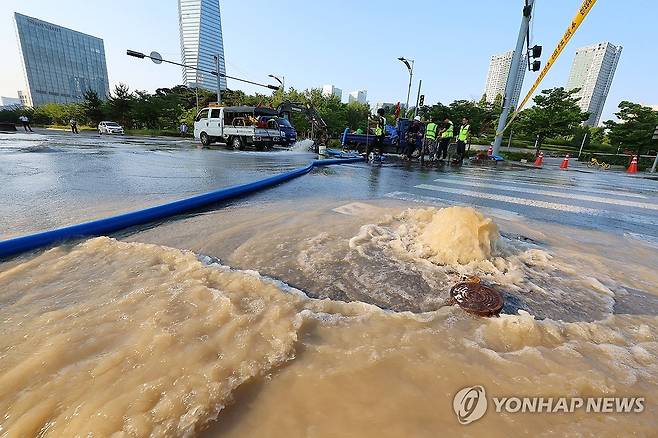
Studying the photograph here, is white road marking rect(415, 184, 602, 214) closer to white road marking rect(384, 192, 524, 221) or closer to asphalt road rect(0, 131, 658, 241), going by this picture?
asphalt road rect(0, 131, 658, 241)

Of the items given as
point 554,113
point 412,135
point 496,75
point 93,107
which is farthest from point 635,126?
point 93,107

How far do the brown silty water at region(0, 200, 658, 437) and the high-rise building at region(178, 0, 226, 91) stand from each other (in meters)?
51.0

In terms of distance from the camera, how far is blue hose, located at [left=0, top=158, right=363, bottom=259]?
2.80 m

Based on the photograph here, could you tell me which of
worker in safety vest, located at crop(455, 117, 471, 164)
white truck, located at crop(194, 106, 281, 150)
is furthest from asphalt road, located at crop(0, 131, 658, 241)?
white truck, located at crop(194, 106, 281, 150)

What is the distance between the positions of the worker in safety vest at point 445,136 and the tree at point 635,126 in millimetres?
19280

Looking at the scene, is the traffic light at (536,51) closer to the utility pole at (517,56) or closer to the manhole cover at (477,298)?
the utility pole at (517,56)

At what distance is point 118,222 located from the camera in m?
3.54

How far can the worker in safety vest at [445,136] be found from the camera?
11.6 meters

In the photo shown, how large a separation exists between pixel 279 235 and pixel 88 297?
6.00 ft

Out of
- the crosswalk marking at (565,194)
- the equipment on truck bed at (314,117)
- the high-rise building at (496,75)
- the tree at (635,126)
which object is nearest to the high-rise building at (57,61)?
the equipment on truck bed at (314,117)

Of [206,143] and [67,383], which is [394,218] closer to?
[67,383]

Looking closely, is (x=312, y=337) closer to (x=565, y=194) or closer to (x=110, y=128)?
(x=565, y=194)

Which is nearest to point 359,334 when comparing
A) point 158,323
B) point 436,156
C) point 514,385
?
point 514,385

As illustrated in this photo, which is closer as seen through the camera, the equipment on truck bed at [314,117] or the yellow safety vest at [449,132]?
the yellow safety vest at [449,132]
